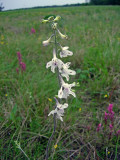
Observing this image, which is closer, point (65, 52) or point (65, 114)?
point (65, 52)

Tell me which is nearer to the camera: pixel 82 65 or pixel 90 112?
pixel 90 112

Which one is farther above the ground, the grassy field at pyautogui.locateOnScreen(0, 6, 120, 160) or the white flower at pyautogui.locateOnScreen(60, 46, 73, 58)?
the white flower at pyautogui.locateOnScreen(60, 46, 73, 58)

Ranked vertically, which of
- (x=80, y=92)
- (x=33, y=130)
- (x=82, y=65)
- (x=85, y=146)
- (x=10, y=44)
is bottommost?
(x=85, y=146)

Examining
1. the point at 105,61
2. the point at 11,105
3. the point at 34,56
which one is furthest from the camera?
the point at 34,56

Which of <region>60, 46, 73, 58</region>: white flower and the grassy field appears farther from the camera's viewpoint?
the grassy field

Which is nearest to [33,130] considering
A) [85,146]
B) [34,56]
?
[85,146]

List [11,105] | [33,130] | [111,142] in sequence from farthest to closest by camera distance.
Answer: [11,105], [33,130], [111,142]

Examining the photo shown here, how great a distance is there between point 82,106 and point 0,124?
1.33 meters

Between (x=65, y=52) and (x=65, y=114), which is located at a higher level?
(x=65, y=52)

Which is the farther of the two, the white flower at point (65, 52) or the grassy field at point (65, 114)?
the grassy field at point (65, 114)

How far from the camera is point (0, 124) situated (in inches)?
77.9

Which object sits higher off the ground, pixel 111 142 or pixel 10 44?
pixel 10 44

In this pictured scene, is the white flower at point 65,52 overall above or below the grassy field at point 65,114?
Answer: above

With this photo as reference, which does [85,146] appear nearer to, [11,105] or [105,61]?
[11,105]
